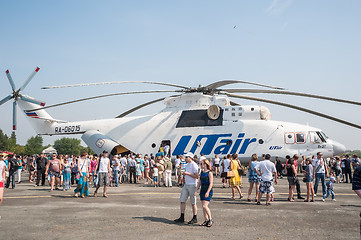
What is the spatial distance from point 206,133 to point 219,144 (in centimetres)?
119

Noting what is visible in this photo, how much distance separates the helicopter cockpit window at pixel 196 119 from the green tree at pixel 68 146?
492ft

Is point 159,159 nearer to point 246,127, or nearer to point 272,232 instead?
point 246,127

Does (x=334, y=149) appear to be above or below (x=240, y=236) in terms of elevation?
above

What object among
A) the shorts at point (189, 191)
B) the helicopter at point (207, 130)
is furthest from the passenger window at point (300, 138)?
the shorts at point (189, 191)

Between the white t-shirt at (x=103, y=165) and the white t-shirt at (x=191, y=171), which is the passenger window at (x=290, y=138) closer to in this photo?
the white t-shirt at (x=103, y=165)

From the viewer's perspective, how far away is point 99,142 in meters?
22.8

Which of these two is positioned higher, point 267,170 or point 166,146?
point 166,146

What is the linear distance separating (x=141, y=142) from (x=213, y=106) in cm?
601

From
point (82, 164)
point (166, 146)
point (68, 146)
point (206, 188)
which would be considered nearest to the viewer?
point (206, 188)

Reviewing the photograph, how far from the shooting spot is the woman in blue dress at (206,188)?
7.21 metres

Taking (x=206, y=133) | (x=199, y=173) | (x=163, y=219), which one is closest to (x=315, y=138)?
(x=206, y=133)

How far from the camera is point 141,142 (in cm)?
2239

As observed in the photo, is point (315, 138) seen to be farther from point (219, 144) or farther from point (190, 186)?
point (190, 186)

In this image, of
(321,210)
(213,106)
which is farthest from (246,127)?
(321,210)
